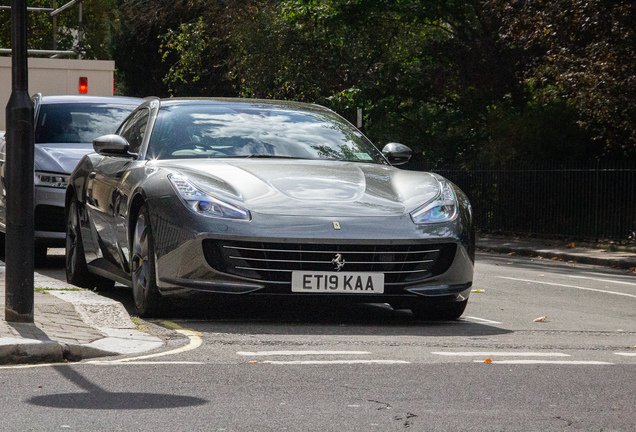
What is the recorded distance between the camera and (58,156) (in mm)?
11992

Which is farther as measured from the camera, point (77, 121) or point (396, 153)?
point (77, 121)

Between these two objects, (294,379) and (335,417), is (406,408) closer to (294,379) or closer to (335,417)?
(335,417)

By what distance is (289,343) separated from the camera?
6785 mm

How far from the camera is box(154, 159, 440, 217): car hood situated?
7426 millimetres

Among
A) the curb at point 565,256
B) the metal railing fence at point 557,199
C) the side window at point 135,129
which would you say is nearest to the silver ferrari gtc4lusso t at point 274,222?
the side window at point 135,129

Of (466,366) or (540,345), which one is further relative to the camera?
(540,345)

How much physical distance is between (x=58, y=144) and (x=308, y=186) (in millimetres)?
5491

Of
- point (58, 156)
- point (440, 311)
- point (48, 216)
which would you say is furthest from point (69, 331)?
point (58, 156)

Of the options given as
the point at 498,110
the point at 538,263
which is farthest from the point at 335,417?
the point at 498,110

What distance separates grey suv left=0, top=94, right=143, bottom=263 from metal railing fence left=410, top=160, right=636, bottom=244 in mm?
10896

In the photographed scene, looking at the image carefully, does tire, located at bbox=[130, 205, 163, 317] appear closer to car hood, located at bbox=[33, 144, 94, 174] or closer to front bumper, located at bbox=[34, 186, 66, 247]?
front bumper, located at bbox=[34, 186, 66, 247]

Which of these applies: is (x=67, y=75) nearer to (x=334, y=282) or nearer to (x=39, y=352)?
(x=334, y=282)

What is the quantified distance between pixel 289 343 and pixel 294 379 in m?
1.21

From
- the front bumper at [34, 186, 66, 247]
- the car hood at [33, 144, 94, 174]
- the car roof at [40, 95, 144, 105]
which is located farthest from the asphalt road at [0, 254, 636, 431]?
the car roof at [40, 95, 144, 105]
